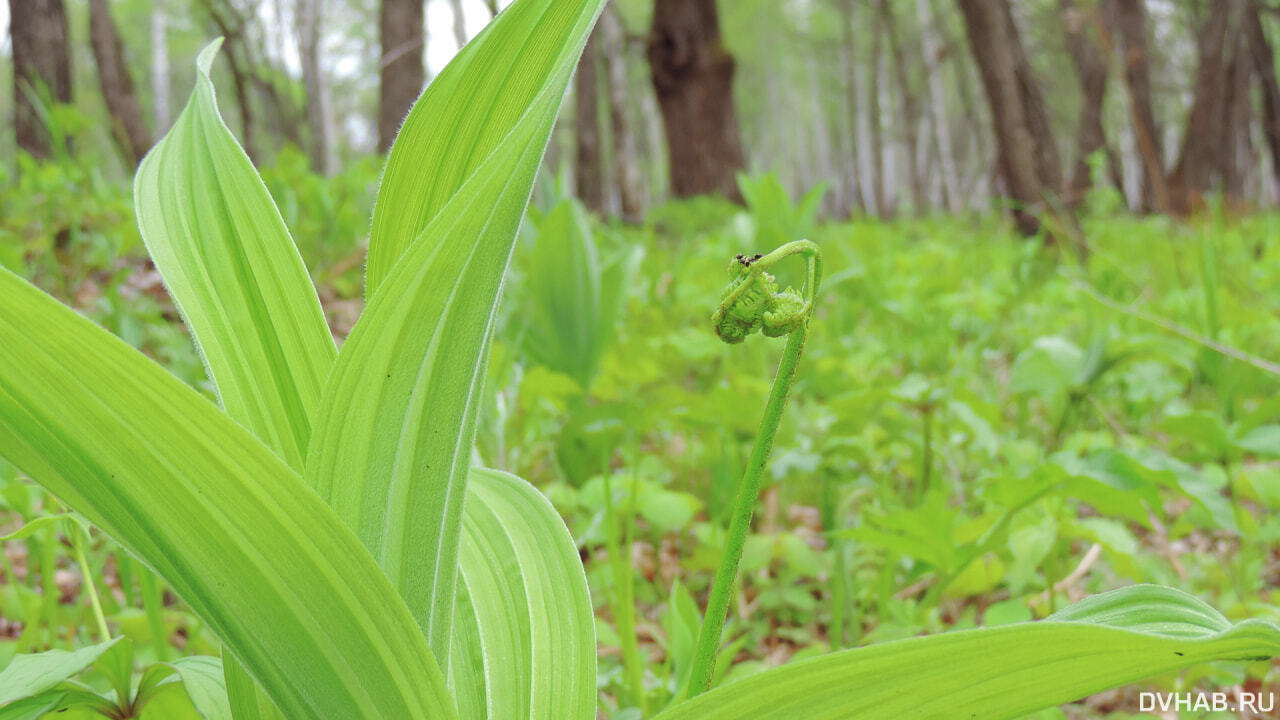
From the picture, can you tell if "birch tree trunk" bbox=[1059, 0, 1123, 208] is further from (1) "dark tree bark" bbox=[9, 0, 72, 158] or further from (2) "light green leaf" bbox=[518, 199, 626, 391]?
(1) "dark tree bark" bbox=[9, 0, 72, 158]

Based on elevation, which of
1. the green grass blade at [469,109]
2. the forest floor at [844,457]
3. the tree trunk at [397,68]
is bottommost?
the forest floor at [844,457]

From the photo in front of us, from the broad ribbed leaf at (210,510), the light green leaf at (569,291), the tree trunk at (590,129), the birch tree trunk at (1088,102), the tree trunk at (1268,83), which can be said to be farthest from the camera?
the birch tree trunk at (1088,102)

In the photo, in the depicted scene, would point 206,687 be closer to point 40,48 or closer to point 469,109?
point 469,109

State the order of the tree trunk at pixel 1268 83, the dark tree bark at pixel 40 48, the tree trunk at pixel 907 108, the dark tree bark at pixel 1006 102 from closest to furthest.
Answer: the dark tree bark at pixel 1006 102, the dark tree bark at pixel 40 48, the tree trunk at pixel 1268 83, the tree trunk at pixel 907 108

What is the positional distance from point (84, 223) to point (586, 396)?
2.16 metres

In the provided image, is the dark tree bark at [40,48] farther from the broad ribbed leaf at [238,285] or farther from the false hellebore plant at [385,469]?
the false hellebore plant at [385,469]

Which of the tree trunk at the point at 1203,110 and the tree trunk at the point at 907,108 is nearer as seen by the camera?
the tree trunk at the point at 1203,110

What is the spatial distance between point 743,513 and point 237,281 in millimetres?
397

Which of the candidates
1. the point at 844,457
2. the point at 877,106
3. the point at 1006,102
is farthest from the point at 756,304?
the point at 877,106

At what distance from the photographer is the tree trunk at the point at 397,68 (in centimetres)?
510

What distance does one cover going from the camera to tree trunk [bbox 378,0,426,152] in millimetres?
5102

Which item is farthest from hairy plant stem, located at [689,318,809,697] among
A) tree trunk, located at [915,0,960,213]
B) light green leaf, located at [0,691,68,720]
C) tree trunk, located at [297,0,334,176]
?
tree trunk, located at [915,0,960,213]

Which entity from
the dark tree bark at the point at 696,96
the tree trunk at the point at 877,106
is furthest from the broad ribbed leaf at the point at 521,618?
the tree trunk at the point at 877,106

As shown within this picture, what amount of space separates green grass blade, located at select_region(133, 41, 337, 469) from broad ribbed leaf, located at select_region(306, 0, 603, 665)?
0.28 feet
